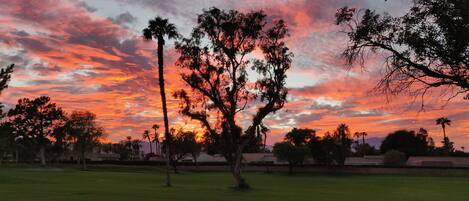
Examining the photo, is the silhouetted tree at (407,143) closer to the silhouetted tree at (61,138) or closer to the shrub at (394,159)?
the shrub at (394,159)

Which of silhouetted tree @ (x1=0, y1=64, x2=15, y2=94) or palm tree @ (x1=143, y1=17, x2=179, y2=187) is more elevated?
palm tree @ (x1=143, y1=17, x2=179, y2=187)

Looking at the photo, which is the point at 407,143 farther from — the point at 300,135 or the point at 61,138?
the point at 61,138

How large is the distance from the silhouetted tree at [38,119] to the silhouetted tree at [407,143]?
333ft

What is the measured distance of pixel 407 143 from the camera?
520 ft

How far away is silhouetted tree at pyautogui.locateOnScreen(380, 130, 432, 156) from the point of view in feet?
510

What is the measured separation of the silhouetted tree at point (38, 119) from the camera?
134 m

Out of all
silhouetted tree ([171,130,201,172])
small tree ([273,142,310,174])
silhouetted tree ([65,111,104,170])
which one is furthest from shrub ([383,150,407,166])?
silhouetted tree ([65,111,104,170])

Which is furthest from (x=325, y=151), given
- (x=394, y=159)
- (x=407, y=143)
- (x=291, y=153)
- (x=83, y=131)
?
(x=83, y=131)

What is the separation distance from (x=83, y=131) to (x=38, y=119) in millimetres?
16091

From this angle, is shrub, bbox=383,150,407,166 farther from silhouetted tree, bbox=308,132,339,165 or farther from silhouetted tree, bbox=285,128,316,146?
silhouetted tree, bbox=285,128,316,146

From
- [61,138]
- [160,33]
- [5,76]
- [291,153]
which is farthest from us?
[61,138]


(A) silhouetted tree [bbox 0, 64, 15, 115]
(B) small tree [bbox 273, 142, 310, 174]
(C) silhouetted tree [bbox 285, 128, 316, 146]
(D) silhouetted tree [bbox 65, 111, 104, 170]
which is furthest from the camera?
(C) silhouetted tree [bbox 285, 128, 316, 146]

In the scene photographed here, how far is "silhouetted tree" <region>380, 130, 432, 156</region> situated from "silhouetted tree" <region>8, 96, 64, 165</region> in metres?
102

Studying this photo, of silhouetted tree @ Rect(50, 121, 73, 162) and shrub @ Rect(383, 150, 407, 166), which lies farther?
silhouetted tree @ Rect(50, 121, 73, 162)
